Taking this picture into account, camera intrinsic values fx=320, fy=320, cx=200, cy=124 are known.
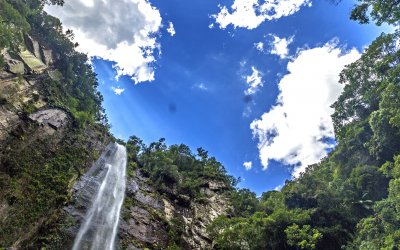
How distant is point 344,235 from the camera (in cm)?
2734

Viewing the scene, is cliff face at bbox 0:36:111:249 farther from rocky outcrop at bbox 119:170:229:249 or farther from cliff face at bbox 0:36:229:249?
rocky outcrop at bbox 119:170:229:249

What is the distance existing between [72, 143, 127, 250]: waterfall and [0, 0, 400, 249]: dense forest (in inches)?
81.4

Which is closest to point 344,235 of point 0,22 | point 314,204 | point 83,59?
point 314,204

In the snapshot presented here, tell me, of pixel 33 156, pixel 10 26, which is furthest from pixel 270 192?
pixel 10 26

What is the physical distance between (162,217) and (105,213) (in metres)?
5.28

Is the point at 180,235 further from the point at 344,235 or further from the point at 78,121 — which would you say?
the point at 78,121

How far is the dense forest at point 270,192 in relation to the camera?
22.3m

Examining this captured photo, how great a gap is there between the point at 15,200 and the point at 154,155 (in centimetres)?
2133

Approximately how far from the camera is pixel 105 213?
82.4ft

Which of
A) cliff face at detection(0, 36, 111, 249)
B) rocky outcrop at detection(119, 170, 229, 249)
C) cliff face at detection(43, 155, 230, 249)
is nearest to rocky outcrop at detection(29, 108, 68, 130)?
cliff face at detection(0, 36, 111, 249)

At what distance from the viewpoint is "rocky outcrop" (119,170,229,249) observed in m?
24.7

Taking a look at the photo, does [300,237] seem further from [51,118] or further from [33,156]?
[51,118]

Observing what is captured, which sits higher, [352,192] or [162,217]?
[352,192]

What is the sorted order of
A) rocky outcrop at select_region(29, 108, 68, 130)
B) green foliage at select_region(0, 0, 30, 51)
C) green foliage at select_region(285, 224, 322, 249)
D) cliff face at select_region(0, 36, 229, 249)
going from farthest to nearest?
rocky outcrop at select_region(29, 108, 68, 130), green foliage at select_region(0, 0, 30, 51), green foliage at select_region(285, 224, 322, 249), cliff face at select_region(0, 36, 229, 249)
